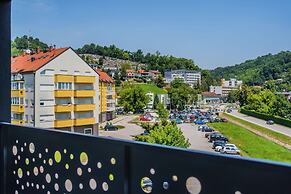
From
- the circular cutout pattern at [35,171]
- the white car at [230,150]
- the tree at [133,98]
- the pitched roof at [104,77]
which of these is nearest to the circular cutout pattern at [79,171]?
the circular cutout pattern at [35,171]

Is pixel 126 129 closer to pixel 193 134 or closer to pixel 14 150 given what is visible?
pixel 193 134

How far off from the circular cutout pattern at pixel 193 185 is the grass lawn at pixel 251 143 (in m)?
0.30

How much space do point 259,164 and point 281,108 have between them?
894 mm

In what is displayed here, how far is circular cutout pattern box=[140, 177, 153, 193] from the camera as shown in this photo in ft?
3.59

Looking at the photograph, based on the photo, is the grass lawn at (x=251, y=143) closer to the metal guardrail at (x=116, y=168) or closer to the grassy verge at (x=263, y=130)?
the grassy verge at (x=263, y=130)

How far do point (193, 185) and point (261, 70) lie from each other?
0.97 m

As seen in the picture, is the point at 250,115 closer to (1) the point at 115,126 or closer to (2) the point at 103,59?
(1) the point at 115,126

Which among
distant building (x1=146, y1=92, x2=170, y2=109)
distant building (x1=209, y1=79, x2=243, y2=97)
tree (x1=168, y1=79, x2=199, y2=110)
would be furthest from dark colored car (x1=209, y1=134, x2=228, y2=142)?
distant building (x1=146, y1=92, x2=170, y2=109)

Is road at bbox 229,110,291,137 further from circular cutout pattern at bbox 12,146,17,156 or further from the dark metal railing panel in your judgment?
circular cutout pattern at bbox 12,146,17,156

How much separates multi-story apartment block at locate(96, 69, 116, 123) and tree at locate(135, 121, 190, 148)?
0.40 metres

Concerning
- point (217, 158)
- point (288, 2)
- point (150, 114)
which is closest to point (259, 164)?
point (217, 158)

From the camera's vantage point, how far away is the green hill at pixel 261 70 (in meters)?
1.61

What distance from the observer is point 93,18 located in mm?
2400

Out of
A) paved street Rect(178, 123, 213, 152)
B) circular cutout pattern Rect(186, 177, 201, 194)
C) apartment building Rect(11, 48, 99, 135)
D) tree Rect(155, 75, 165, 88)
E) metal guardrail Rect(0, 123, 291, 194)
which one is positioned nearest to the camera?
metal guardrail Rect(0, 123, 291, 194)
